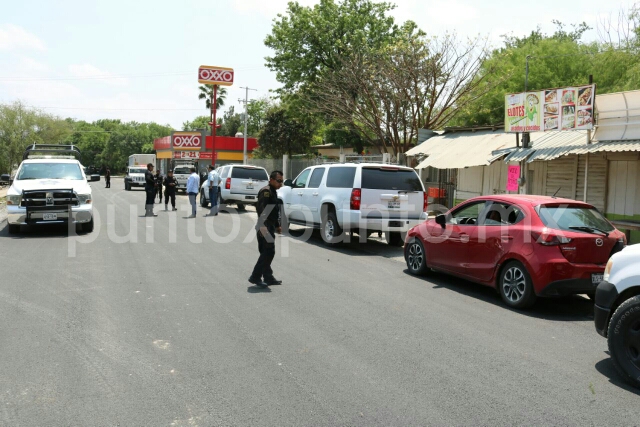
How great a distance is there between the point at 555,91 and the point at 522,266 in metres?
8.09

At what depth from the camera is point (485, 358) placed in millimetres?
5633

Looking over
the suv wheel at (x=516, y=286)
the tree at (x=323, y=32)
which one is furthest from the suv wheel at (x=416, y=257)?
the tree at (x=323, y=32)

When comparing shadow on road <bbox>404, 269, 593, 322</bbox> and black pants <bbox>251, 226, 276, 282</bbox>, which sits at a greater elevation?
black pants <bbox>251, 226, 276, 282</bbox>

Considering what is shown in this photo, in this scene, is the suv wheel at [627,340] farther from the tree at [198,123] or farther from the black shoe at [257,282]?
the tree at [198,123]

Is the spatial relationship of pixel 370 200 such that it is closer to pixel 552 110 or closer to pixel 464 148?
pixel 552 110

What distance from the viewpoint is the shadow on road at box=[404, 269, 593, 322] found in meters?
7.70

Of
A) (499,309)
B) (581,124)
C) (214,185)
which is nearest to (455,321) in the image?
(499,309)

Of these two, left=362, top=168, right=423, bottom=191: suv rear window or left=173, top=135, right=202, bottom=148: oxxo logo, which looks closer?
left=362, top=168, right=423, bottom=191: suv rear window

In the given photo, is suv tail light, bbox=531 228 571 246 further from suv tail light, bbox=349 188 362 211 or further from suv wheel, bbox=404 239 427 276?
suv tail light, bbox=349 188 362 211

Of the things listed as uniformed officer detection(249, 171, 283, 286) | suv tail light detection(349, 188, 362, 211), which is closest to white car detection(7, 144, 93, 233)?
suv tail light detection(349, 188, 362, 211)

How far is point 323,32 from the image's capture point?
122 ft

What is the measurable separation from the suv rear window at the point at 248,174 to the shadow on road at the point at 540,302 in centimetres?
1474

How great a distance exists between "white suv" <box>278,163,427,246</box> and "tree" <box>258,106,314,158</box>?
35657 mm

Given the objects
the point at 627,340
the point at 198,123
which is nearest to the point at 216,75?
the point at 627,340
